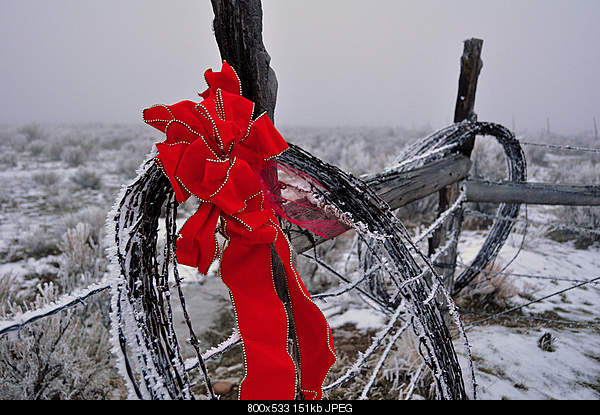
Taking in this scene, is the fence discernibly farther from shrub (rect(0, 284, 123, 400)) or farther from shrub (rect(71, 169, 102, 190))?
shrub (rect(71, 169, 102, 190))

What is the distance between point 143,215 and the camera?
2.39ft

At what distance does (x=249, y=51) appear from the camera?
2.74 ft

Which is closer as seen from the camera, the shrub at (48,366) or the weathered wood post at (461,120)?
the shrub at (48,366)

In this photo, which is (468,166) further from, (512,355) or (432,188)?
(512,355)

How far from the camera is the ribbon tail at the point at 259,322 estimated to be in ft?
2.33

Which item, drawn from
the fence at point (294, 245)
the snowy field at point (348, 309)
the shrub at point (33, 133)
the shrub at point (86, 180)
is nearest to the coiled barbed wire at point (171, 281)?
the fence at point (294, 245)

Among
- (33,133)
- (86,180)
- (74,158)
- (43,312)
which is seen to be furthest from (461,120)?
(33,133)

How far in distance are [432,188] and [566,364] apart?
153 centimetres

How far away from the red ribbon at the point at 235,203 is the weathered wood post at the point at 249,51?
0.11m

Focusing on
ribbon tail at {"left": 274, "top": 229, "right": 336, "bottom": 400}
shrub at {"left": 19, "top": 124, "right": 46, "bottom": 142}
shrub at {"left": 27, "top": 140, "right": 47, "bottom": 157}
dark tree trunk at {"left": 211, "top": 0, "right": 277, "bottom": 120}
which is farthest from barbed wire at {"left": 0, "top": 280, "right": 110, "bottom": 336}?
shrub at {"left": 19, "top": 124, "right": 46, "bottom": 142}

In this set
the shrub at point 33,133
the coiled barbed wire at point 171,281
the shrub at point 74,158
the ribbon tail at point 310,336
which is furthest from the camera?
the shrub at point 33,133

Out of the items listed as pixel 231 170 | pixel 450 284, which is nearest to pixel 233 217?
pixel 231 170

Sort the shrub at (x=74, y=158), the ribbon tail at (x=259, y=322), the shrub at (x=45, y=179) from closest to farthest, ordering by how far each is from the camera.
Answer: the ribbon tail at (x=259, y=322) < the shrub at (x=45, y=179) < the shrub at (x=74, y=158)

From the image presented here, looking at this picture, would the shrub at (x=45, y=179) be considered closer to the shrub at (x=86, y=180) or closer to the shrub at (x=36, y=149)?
the shrub at (x=86, y=180)
